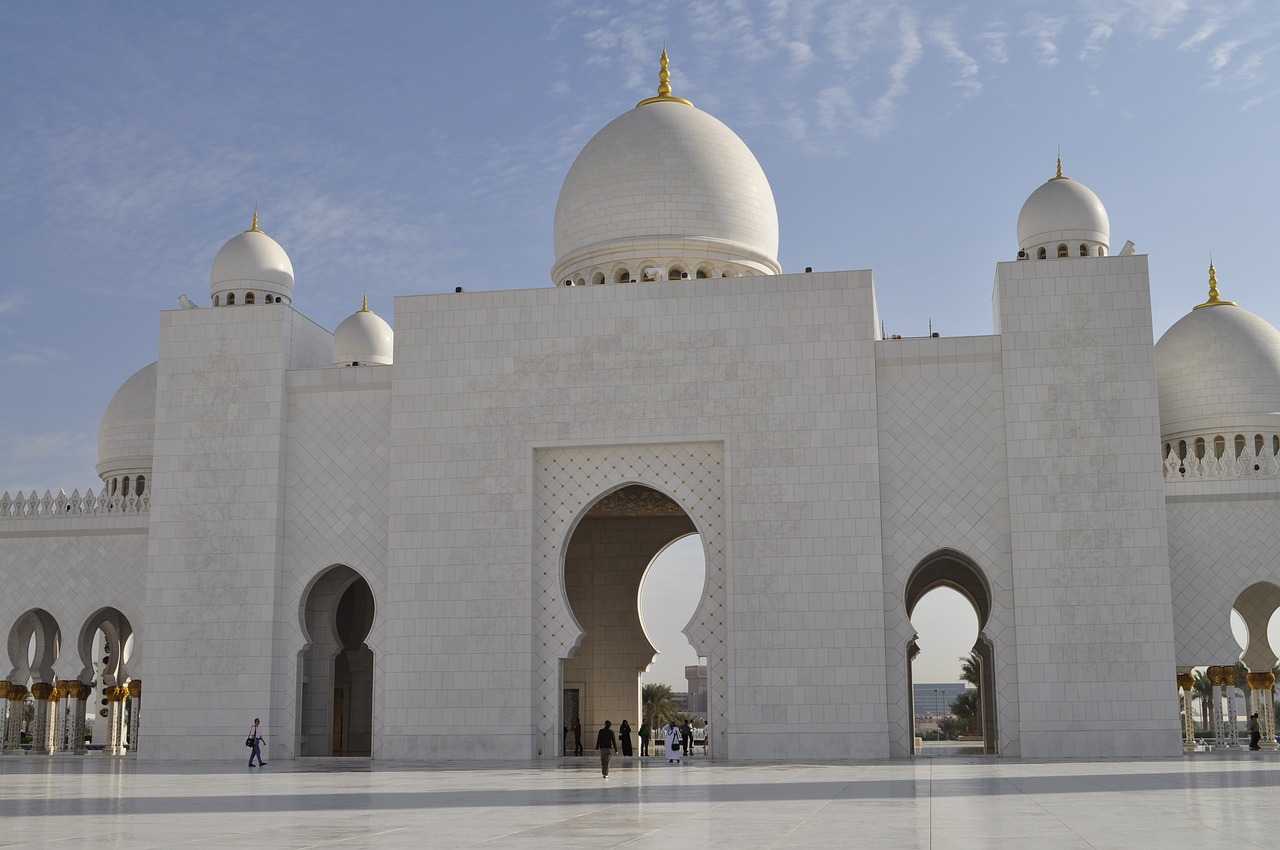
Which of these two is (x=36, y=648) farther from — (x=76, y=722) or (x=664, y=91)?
(x=664, y=91)

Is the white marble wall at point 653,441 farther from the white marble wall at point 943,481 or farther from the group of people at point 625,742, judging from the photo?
the group of people at point 625,742

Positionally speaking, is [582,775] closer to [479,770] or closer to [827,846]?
[479,770]

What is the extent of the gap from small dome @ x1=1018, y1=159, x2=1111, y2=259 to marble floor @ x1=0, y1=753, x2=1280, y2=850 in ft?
23.0

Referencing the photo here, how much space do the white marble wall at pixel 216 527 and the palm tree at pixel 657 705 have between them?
1942 centimetres

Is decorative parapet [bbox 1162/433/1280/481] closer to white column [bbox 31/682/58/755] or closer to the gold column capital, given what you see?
the gold column capital

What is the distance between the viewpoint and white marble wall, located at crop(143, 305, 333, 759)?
53.2 feet

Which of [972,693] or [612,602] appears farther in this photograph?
[972,693]

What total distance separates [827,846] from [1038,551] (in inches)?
389

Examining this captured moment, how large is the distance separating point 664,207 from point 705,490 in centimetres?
415

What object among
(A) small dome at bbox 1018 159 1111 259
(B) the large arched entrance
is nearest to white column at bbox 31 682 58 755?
(B) the large arched entrance

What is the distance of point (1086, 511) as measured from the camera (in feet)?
49.2

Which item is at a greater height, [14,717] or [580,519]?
[580,519]

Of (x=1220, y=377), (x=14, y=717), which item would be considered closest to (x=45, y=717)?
(x=14, y=717)

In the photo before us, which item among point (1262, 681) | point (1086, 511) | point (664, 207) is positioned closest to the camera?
point (1086, 511)
